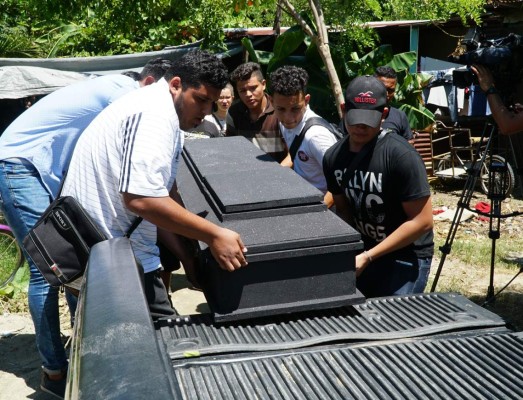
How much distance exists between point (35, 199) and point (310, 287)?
7.08 ft

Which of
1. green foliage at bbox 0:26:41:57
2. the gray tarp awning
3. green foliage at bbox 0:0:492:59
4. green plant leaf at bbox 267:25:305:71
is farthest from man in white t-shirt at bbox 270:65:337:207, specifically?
green foliage at bbox 0:26:41:57

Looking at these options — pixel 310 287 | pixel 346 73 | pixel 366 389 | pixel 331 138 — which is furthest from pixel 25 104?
pixel 366 389

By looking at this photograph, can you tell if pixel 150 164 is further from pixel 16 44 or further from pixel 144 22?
pixel 16 44

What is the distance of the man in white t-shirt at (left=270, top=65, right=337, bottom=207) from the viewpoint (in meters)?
3.85

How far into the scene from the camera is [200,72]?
2469 mm

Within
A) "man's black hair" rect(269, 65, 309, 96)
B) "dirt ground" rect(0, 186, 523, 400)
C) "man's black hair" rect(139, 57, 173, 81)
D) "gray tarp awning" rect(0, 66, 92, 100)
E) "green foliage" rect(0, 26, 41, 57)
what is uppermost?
"man's black hair" rect(139, 57, 173, 81)

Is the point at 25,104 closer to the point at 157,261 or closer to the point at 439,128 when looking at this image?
the point at 157,261

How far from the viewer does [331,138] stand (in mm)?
3883

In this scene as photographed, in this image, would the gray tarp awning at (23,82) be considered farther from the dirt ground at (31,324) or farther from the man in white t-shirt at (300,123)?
the man in white t-shirt at (300,123)

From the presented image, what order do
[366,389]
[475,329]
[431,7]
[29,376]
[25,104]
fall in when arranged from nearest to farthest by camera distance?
[366,389] < [475,329] < [29,376] < [25,104] < [431,7]

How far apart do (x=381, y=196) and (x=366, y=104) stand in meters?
0.42

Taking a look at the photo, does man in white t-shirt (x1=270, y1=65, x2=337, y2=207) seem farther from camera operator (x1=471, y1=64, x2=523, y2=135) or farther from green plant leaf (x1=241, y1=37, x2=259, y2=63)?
green plant leaf (x1=241, y1=37, x2=259, y2=63)

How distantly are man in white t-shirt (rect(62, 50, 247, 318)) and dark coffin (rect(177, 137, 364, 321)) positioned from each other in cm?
8

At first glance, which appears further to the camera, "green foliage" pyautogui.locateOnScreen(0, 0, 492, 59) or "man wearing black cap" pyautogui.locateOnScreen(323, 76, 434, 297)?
"green foliage" pyautogui.locateOnScreen(0, 0, 492, 59)
